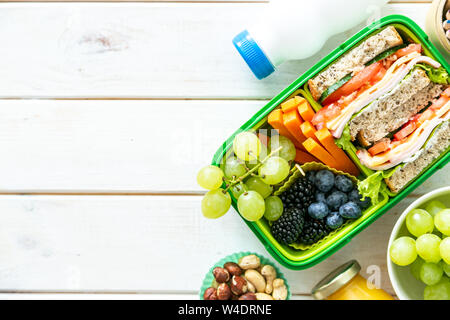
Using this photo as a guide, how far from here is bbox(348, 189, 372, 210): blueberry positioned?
0.84 m

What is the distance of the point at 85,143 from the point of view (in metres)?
0.99

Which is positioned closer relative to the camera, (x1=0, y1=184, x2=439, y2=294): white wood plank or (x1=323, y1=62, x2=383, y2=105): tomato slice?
(x1=323, y1=62, x2=383, y2=105): tomato slice

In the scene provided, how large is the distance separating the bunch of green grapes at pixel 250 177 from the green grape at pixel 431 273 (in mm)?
274

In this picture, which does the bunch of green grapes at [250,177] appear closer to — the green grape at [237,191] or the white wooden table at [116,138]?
the green grape at [237,191]

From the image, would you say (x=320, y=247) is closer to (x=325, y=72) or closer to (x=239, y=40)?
(x=325, y=72)

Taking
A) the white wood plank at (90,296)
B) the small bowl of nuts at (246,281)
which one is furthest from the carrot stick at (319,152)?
the white wood plank at (90,296)

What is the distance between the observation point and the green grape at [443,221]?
764mm

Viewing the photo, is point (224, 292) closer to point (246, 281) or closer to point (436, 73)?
point (246, 281)

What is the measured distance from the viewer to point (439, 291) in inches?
31.7

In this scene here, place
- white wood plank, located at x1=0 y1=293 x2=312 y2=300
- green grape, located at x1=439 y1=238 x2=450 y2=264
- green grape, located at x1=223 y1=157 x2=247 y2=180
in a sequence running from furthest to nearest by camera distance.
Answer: white wood plank, located at x1=0 y1=293 x2=312 y2=300 → green grape, located at x1=223 y1=157 x2=247 y2=180 → green grape, located at x1=439 y1=238 x2=450 y2=264

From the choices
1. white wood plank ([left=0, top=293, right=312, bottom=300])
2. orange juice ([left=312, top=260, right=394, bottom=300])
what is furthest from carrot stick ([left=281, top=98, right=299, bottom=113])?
white wood plank ([left=0, top=293, right=312, bottom=300])

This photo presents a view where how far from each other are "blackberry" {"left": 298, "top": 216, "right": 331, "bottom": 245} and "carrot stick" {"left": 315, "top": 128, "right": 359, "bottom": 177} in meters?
0.12

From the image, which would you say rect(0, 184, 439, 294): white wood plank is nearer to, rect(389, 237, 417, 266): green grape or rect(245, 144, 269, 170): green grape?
rect(245, 144, 269, 170): green grape

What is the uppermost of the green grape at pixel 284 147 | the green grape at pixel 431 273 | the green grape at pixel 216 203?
the green grape at pixel 284 147
